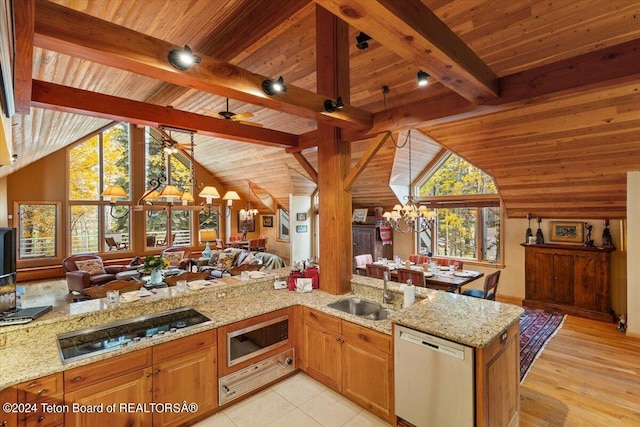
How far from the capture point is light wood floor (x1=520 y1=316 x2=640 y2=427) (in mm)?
2834

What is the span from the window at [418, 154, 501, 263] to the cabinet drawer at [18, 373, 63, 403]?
7.12 metres

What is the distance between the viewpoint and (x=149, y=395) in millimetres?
2344

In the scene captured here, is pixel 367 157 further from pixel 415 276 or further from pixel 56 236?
pixel 56 236

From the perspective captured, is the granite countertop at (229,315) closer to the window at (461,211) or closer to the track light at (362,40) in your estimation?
the track light at (362,40)

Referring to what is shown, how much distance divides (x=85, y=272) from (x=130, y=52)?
6.40m

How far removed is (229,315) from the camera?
2.92 meters

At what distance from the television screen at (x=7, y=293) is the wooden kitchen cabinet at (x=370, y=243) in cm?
663

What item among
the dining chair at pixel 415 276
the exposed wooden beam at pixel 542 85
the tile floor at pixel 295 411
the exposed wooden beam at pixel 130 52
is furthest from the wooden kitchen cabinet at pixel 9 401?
the dining chair at pixel 415 276

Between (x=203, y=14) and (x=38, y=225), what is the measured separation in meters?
8.97

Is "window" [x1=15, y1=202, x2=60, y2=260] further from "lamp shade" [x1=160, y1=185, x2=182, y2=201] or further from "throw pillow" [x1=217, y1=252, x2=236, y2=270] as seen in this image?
"lamp shade" [x1=160, y1=185, x2=182, y2=201]

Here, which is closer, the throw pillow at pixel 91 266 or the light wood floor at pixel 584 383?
the light wood floor at pixel 584 383

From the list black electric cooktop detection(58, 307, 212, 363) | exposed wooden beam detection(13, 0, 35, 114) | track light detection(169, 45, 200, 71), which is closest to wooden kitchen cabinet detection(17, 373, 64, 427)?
black electric cooktop detection(58, 307, 212, 363)

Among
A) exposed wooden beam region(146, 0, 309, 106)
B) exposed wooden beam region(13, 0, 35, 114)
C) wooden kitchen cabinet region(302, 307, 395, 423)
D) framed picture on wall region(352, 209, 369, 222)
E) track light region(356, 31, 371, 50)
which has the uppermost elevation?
exposed wooden beam region(146, 0, 309, 106)

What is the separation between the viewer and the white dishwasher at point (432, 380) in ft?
6.79
